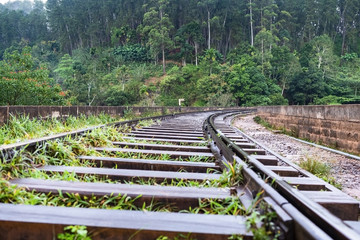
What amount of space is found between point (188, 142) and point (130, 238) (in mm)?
2930

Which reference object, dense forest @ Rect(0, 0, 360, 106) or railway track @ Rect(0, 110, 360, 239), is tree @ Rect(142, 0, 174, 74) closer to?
dense forest @ Rect(0, 0, 360, 106)

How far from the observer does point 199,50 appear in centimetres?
5662

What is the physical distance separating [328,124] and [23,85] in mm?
13223

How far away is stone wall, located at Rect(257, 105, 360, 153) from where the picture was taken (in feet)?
16.3

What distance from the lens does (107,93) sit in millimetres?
35719

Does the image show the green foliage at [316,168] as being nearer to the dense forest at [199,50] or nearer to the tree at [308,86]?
the dense forest at [199,50]

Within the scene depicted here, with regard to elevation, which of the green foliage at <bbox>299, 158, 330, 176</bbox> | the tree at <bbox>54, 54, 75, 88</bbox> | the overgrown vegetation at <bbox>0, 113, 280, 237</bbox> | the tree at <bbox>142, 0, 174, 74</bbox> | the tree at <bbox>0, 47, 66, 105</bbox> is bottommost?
the green foliage at <bbox>299, 158, 330, 176</bbox>

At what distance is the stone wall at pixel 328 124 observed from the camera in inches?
195

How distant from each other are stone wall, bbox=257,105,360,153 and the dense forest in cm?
2253

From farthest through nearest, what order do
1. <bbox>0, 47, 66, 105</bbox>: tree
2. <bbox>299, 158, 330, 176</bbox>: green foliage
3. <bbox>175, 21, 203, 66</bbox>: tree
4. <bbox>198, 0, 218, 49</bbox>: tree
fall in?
<bbox>198, 0, 218, 49</bbox>: tree, <bbox>175, 21, 203, 66</bbox>: tree, <bbox>0, 47, 66, 105</bbox>: tree, <bbox>299, 158, 330, 176</bbox>: green foliage

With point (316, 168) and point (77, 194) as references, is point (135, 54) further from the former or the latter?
point (77, 194)

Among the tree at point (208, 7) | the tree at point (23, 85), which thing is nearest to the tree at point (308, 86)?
the tree at point (208, 7)

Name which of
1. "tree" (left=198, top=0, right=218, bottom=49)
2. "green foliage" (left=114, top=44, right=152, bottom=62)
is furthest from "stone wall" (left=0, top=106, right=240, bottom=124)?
"tree" (left=198, top=0, right=218, bottom=49)

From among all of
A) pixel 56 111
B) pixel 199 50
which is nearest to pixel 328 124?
pixel 56 111
